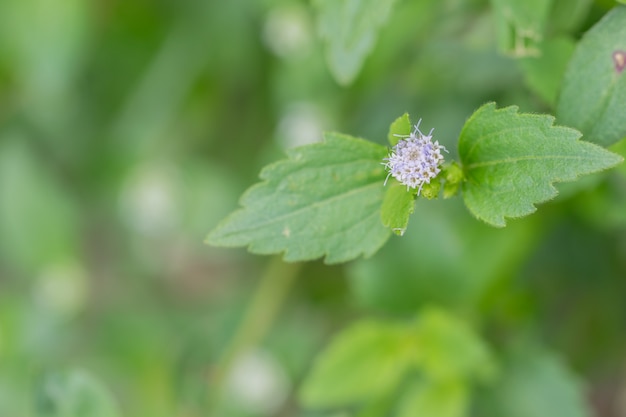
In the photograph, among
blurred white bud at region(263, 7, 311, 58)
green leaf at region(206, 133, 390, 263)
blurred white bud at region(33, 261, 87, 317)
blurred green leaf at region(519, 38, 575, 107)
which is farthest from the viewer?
blurred white bud at region(33, 261, 87, 317)

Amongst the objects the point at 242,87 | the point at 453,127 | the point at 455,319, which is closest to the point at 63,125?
the point at 242,87

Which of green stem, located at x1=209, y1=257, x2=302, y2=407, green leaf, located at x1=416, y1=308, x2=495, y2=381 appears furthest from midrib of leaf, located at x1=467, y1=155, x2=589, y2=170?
green stem, located at x1=209, y1=257, x2=302, y2=407

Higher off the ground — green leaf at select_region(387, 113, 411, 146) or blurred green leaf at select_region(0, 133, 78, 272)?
blurred green leaf at select_region(0, 133, 78, 272)

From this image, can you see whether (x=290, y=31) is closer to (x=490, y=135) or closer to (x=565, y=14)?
(x=565, y=14)

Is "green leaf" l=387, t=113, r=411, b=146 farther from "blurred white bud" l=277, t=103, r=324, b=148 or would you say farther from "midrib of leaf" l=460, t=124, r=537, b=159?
"blurred white bud" l=277, t=103, r=324, b=148

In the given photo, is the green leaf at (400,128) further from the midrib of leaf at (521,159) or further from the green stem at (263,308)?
the green stem at (263,308)
